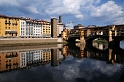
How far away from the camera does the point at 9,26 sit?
58531mm

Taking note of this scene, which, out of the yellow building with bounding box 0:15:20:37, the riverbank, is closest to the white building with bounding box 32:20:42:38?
the yellow building with bounding box 0:15:20:37

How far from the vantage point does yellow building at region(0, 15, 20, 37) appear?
56094mm

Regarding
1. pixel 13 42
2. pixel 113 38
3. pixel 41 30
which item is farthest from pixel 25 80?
pixel 41 30

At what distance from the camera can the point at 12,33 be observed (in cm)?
5916

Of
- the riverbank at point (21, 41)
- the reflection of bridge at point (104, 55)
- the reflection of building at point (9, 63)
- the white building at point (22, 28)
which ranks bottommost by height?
the reflection of building at point (9, 63)

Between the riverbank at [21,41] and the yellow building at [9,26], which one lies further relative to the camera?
the yellow building at [9,26]

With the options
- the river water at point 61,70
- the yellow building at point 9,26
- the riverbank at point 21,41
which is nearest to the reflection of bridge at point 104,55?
the river water at point 61,70

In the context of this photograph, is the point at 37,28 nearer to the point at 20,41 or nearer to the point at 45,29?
the point at 45,29

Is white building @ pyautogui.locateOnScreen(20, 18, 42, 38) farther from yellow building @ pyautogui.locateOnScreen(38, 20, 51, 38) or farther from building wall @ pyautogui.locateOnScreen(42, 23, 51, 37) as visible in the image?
building wall @ pyautogui.locateOnScreen(42, 23, 51, 37)

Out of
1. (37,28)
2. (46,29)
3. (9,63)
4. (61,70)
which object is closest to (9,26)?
(37,28)

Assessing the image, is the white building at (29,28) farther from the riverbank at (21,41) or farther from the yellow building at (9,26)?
the riverbank at (21,41)

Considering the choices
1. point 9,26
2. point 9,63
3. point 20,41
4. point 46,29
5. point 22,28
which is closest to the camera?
point 9,63

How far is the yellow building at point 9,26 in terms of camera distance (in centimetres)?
5609

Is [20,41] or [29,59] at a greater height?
[20,41]
